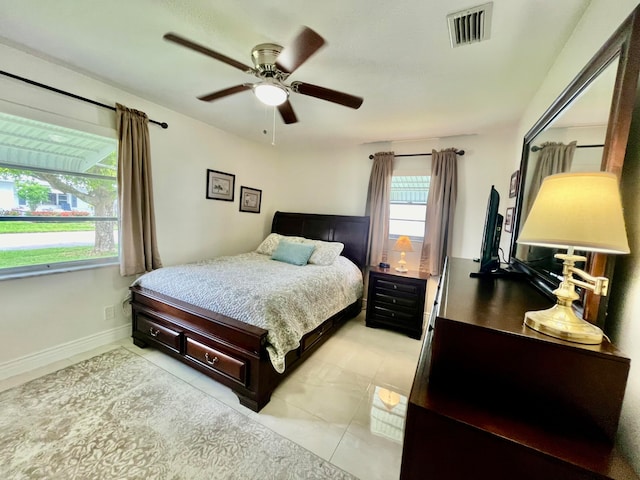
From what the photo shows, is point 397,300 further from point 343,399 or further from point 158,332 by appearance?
point 158,332

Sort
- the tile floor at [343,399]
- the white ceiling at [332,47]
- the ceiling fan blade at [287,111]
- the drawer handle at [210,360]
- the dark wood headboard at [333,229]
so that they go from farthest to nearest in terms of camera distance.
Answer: the dark wood headboard at [333,229] → the ceiling fan blade at [287,111] → the drawer handle at [210,360] → the tile floor at [343,399] → the white ceiling at [332,47]

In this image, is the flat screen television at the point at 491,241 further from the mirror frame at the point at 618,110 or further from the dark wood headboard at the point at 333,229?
the dark wood headboard at the point at 333,229

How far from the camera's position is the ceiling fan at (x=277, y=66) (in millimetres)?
1343

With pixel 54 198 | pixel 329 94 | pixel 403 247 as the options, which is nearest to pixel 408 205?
pixel 403 247

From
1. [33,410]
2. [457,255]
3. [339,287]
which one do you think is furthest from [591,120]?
[33,410]

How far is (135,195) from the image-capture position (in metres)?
2.52

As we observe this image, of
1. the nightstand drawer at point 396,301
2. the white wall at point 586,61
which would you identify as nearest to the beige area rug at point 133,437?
the white wall at point 586,61

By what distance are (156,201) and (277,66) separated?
2.09 metres

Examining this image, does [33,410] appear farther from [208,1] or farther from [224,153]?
[224,153]

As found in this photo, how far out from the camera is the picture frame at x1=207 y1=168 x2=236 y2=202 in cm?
338

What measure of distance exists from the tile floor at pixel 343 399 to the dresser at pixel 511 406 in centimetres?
76

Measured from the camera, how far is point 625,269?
0.85m

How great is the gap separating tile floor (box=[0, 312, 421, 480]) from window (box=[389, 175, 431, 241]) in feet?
5.13

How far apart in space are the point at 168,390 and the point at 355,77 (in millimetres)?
2840
